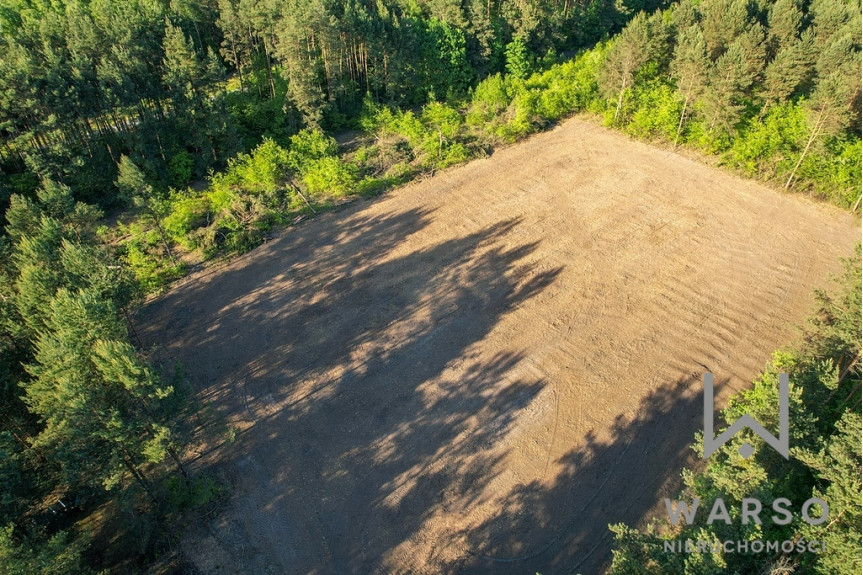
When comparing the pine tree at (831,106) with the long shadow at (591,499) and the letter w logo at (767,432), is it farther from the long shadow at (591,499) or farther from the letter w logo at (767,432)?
the letter w logo at (767,432)

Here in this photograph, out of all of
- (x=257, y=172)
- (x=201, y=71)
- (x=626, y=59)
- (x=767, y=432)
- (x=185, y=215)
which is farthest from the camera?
(x=626, y=59)

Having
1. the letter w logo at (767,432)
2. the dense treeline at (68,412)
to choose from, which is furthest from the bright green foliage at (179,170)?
the letter w logo at (767,432)

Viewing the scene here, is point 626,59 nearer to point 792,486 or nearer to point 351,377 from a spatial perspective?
point 351,377

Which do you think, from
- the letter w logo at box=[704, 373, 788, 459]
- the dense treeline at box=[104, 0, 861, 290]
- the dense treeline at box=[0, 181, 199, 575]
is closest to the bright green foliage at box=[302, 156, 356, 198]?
the dense treeline at box=[104, 0, 861, 290]

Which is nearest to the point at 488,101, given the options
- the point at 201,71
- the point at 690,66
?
the point at 690,66

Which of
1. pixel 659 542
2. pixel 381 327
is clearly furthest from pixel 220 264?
pixel 659 542
